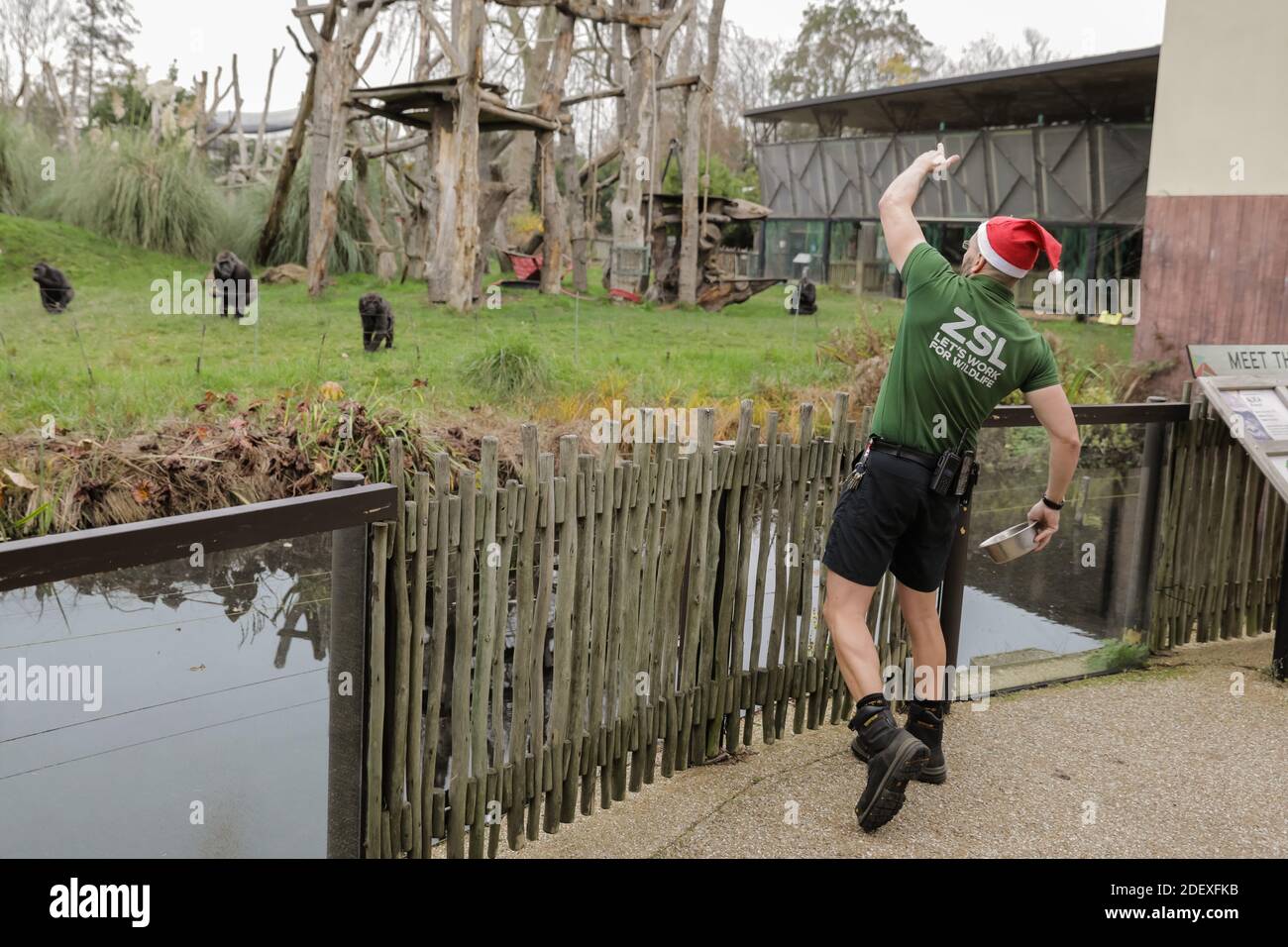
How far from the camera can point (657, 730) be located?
4.53 metres

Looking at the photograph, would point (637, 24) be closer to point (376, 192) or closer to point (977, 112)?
point (376, 192)

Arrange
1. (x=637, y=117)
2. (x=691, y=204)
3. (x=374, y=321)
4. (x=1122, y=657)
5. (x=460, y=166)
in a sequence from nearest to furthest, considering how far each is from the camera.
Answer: (x=1122, y=657)
(x=374, y=321)
(x=460, y=166)
(x=637, y=117)
(x=691, y=204)

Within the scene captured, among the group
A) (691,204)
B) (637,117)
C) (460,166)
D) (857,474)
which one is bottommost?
(857,474)

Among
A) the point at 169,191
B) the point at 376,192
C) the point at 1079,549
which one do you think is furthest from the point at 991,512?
the point at 376,192

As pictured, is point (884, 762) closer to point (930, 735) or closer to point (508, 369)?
point (930, 735)

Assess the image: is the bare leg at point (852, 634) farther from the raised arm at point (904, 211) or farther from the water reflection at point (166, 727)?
the water reflection at point (166, 727)

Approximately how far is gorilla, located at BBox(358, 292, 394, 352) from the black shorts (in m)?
8.53

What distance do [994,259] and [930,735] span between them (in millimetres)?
1710

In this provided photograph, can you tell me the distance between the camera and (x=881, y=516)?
4.21 m

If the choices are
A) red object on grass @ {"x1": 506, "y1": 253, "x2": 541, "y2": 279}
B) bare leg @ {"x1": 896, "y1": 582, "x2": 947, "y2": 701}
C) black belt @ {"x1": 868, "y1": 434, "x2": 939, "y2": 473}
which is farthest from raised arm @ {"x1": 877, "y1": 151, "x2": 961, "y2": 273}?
red object on grass @ {"x1": 506, "y1": 253, "x2": 541, "y2": 279}

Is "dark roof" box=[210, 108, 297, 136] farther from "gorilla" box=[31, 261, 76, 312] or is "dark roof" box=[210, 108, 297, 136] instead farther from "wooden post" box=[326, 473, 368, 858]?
"wooden post" box=[326, 473, 368, 858]

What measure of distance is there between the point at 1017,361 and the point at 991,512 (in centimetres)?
454

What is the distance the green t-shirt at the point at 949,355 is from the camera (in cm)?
411

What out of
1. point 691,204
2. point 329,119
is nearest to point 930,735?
point 329,119
